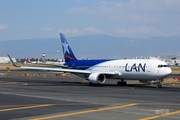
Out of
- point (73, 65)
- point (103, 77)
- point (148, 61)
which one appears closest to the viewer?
point (148, 61)

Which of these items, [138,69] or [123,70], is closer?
[138,69]

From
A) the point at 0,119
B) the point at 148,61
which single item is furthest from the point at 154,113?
the point at 148,61

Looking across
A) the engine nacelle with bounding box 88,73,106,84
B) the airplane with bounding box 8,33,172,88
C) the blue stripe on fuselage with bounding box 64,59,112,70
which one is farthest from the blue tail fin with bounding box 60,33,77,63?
the engine nacelle with bounding box 88,73,106,84

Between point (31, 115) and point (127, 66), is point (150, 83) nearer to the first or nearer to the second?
point (127, 66)

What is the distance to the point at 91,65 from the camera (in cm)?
4809

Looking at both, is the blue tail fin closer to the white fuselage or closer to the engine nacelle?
the white fuselage

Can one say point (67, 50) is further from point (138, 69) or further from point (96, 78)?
point (138, 69)

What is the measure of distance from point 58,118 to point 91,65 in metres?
32.0

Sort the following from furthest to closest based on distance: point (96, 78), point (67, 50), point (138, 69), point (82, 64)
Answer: point (67, 50), point (82, 64), point (96, 78), point (138, 69)

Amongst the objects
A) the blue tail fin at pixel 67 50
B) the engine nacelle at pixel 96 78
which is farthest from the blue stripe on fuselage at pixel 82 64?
the engine nacelle at pixel 96 78

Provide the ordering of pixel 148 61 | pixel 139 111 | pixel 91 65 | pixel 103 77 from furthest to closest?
pixel 91 65 < pixel 103 77 < pixel 148 61 < pixel 139 111

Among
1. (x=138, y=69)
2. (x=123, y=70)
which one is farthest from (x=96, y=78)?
(x=138, y=69)

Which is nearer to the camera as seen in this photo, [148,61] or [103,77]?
[148,61]

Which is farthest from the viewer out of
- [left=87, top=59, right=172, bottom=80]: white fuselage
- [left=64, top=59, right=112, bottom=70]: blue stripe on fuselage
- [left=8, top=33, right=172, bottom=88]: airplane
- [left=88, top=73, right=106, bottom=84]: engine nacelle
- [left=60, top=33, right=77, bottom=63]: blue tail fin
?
[left=60, top=33, right=77, bottom=63]: blue tail fin
